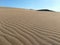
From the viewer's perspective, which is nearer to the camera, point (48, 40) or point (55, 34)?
point (48, 40)

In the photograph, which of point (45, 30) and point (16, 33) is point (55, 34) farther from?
point (16, 33)

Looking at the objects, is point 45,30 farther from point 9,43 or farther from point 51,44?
point 9,43

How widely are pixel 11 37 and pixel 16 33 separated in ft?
1.33

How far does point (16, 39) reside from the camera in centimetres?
432

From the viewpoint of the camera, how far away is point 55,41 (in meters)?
4.52

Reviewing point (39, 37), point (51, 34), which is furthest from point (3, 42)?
point (51, 34)

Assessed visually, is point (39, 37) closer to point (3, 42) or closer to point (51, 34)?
point (51, 34)

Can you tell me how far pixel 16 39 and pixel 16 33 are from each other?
47 cm

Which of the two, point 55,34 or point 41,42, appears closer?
point 41,42

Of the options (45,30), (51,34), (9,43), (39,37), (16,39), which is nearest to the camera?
(9,43)

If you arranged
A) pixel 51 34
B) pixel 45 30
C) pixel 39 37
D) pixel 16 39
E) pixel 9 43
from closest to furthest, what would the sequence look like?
pixel 9 43
pixel 16 39
pixel 39 37
pixel 51 34
pixel 45 30

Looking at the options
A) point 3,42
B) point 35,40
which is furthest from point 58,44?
point 3,42

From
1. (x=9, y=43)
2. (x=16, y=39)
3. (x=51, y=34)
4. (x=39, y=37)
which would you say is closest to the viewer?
(x=9, y=43)

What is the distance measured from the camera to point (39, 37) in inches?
185
